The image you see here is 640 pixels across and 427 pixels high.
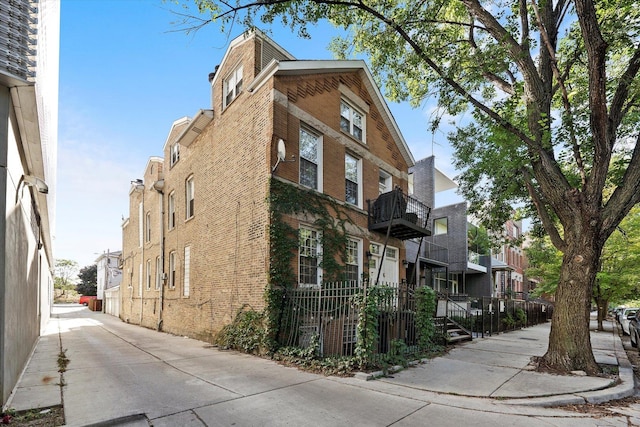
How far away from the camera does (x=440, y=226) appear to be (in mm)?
24641

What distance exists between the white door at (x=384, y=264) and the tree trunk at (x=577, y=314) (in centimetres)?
569

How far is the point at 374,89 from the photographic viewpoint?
14.1 meters

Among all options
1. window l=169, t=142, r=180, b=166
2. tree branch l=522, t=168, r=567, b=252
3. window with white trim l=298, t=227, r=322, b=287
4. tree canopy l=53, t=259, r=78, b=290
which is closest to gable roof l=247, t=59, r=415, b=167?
window with white trim l=298, t=227, r=322, b=287

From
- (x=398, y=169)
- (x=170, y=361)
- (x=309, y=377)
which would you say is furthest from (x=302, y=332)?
(x=398, y=169)

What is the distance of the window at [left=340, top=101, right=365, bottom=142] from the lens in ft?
42.4

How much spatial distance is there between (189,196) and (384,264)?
28.8 feet

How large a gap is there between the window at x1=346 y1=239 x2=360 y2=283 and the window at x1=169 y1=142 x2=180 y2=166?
981 centimetres

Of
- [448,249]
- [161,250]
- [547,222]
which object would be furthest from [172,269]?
[448,249]

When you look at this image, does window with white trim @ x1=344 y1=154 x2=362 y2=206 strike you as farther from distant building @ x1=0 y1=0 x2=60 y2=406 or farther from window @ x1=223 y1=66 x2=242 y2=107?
distant building @ x1=0 y1=0 x2=60 y2=406

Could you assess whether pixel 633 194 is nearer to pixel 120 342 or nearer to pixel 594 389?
pixel 594 389

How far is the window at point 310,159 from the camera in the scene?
11.0 meters

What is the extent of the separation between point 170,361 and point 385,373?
16.8ft

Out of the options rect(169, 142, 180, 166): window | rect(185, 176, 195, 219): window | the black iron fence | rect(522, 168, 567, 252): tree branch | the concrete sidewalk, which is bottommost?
the concrete sidewalk

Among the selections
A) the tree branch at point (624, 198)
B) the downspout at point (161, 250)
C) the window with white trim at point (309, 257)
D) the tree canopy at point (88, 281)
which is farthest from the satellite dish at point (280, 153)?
the tree canopy at point (88, 281)
